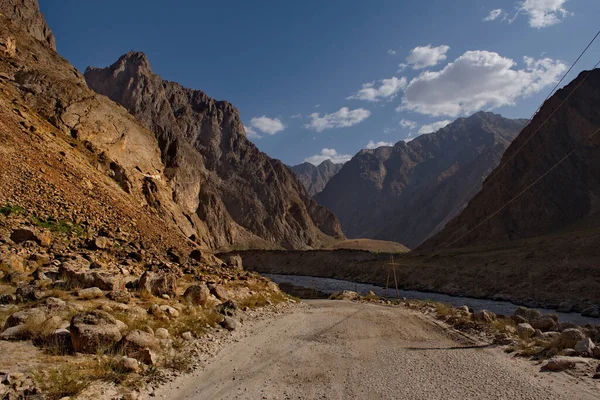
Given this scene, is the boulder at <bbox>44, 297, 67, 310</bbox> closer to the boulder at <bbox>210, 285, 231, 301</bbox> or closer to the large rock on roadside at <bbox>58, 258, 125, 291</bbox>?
the large rock on roadside at <bbox>58, 258, 125, 291</bbox>

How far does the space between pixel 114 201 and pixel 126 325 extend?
15659mm

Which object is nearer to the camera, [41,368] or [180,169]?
[41,368]

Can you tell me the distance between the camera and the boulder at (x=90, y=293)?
1038cm

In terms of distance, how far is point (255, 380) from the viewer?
7758 millimetres

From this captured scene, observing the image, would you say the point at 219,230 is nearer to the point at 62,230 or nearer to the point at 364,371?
the point at 62,230

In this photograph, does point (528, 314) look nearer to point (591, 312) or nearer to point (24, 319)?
point (591, 312)

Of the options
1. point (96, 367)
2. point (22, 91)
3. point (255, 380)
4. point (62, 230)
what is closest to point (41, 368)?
point (96, 367)

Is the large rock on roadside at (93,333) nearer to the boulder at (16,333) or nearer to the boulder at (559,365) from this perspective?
the boulder at (16,333)

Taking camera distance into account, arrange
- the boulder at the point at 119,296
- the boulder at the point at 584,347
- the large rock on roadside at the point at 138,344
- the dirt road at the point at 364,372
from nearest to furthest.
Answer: the dirt road at the point at 364,372 → the large rock on roadside at the point at 138,344 → the boulder at the point at 584,347 → the boulder at the point at 119,296

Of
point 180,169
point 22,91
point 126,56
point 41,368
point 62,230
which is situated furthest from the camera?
point 126,56

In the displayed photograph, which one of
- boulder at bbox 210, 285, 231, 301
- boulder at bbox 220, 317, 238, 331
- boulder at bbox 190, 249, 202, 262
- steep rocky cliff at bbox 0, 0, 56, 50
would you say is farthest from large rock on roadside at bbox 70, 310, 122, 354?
steep rocky cliff at bbox 0, 0, 56, 50

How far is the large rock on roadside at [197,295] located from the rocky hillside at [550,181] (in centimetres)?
8195

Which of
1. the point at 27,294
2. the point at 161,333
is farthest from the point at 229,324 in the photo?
the point at 27,294

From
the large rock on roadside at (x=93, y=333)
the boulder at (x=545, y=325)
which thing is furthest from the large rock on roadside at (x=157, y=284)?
the boulder at (x=545, y=325)
